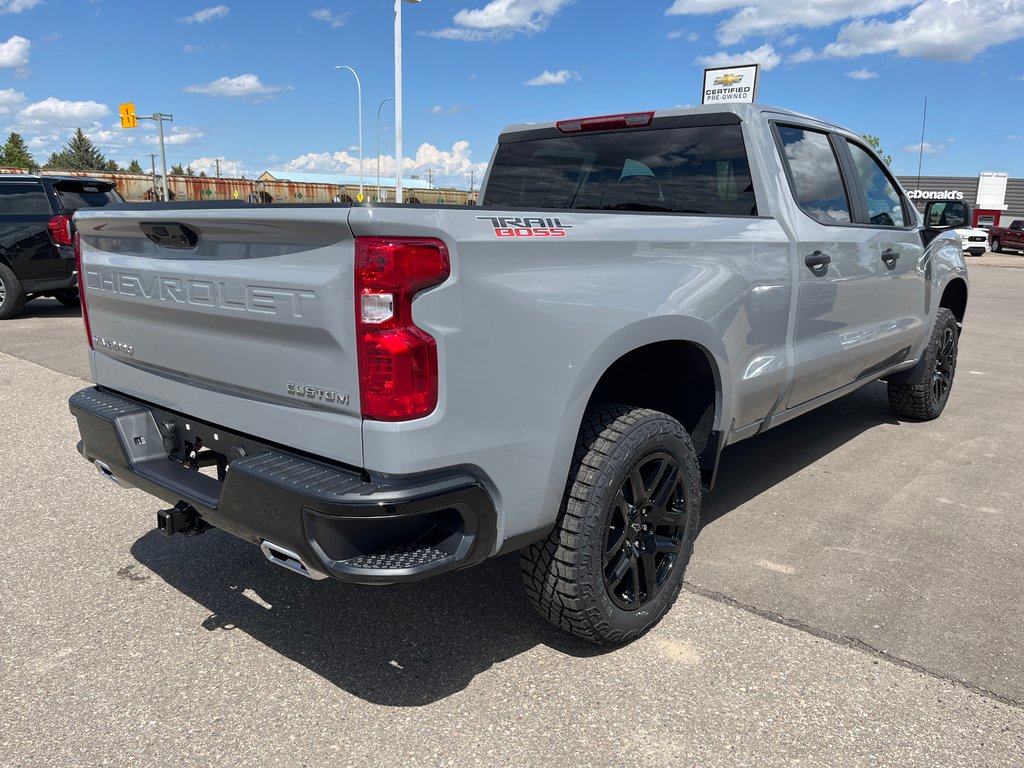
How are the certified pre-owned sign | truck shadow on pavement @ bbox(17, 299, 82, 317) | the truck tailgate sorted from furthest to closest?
the certified pre-owned sign, truck shadow on pavement @ bbox(17, 299, 82, 317), the truck tailgate

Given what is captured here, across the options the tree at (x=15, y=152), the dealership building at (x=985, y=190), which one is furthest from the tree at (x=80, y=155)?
the dealership building at (x=985, y=190)

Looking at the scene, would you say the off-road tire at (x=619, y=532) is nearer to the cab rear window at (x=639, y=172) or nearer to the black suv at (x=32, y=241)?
the cab rear window at (x=639, y=172)

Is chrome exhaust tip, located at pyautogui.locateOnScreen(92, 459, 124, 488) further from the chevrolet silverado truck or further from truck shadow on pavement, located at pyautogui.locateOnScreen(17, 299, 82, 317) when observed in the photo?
the chevrolet silverado truck

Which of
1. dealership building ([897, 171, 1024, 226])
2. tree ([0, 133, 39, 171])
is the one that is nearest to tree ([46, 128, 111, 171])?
tree ([0, 133, 39, 171])

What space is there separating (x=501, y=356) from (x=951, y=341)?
498 centimetres

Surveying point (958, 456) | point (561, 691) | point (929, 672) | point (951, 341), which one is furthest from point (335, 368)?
point (951, 341)

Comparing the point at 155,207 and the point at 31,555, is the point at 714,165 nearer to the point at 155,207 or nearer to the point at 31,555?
the point at 155,207

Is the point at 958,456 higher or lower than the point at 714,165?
lower

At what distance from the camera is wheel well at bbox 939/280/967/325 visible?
19.7 ft

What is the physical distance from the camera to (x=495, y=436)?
7.38 feet

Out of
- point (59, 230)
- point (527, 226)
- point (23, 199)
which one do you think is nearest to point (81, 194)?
point (23, 199)

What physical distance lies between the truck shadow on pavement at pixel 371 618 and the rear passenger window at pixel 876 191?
2834mm

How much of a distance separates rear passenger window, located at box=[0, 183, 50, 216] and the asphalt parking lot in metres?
7.65

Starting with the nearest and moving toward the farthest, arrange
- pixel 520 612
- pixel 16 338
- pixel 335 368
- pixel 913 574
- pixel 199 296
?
pixel 335 368 → pixel 199 296 → pixel 520 612 → pixel 913 574 → pixel 16 338
